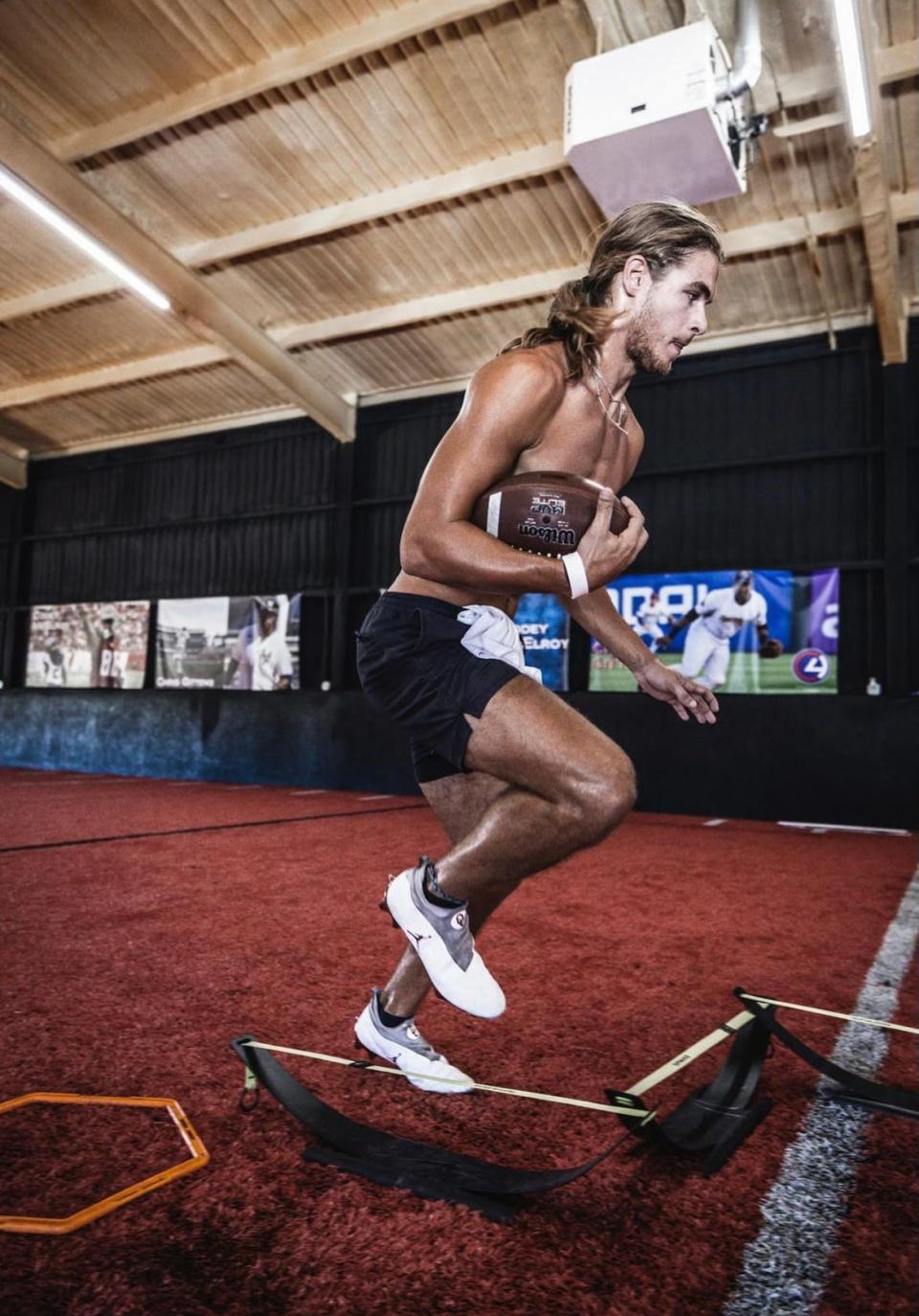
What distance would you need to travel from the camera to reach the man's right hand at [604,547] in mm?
1635

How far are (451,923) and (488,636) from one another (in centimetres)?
58

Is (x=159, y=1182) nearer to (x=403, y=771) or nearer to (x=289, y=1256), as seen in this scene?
(x=289, y=1256)

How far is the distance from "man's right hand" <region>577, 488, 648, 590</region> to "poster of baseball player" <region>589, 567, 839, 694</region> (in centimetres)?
689

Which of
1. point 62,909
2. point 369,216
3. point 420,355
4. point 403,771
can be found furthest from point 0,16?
point 403,771

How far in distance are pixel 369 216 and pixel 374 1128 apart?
8270 millimetres

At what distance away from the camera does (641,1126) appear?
136cm

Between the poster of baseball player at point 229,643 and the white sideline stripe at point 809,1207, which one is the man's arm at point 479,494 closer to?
the white sideline stripe at point 809,1207

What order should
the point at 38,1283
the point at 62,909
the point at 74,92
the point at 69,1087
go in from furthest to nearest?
the point at 74,92, the point at 62,909, the point at 69,1087, the point at 38,1283

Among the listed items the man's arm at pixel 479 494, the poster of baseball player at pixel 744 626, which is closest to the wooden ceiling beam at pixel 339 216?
the poster of baseball player at pixel 744 626

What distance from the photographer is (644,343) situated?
194cm

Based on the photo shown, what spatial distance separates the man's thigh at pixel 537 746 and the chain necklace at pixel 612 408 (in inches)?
27.9

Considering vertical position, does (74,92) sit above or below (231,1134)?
above

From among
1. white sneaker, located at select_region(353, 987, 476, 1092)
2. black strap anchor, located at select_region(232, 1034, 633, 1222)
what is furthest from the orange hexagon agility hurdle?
white sneaker, located at select_region(353, 987, 476, 1092)

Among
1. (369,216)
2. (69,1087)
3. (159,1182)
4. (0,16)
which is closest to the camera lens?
(159,1182)
